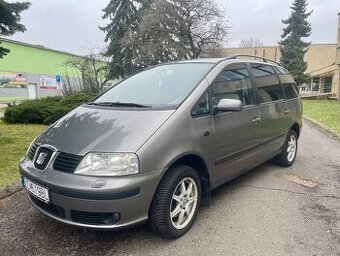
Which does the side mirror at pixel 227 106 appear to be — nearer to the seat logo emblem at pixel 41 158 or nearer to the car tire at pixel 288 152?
the seat logo emblem at pixel 41 158

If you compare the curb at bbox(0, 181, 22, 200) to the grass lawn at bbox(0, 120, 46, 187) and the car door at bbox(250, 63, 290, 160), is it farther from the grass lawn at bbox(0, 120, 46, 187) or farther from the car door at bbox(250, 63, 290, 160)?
the car door at bbox(250, 63, 290, 160)

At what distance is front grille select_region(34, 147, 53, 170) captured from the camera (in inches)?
124

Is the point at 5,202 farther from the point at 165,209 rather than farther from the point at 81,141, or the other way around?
the point at 165,209

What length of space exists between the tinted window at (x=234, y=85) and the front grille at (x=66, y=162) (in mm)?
1723

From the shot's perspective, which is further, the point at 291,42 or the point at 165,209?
the point at 291,42

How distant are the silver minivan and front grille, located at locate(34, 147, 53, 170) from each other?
0.04 feet

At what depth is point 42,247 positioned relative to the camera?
10.5 ft

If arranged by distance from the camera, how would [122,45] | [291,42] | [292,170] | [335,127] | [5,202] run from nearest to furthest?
[5,202] → [292,170] → [335,127] → [122,45] → [291,42]

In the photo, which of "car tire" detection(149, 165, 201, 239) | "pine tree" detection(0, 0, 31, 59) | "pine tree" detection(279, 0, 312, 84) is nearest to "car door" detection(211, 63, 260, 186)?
"car tire" detection(149, 165, 201, 239)

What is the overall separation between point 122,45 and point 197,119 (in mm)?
28664

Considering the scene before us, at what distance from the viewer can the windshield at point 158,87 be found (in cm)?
373

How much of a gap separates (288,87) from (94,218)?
14.3ft

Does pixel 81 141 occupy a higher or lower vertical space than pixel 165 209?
higher

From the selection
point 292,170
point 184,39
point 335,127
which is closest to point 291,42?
point 184,39
